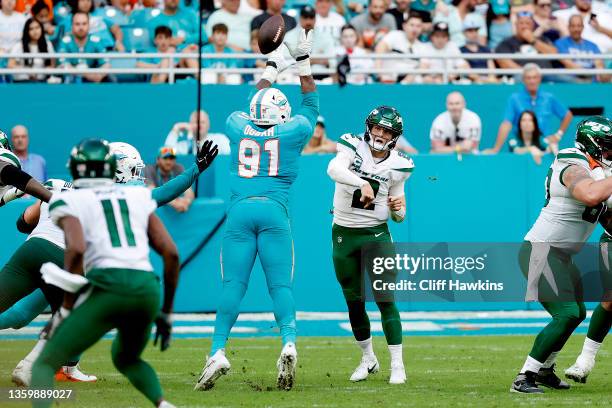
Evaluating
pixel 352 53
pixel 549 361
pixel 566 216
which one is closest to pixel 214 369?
pixel 549 361

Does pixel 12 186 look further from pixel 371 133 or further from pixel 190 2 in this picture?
pixel 190 2

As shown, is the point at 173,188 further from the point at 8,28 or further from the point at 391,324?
the point at 8,28

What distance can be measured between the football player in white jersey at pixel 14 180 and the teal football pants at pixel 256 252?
1234 mm

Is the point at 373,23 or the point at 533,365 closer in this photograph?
the point at 533,365

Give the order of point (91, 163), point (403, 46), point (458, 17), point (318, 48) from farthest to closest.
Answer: point (458, 17) → point (403, 46) → point (318, 48) → point (91, 163)

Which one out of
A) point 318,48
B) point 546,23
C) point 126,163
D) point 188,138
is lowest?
point 188,138

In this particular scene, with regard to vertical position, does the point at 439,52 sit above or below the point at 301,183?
above

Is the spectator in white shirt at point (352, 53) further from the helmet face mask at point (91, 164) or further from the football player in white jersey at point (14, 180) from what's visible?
the helmet face mask at point (91, 164)

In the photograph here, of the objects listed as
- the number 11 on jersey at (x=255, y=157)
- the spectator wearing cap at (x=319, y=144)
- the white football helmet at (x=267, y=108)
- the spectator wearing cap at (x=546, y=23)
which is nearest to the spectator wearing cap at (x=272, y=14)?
the spectator wearing cap at (x=319, y=144)

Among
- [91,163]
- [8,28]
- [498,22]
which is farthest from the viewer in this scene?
[498,22]

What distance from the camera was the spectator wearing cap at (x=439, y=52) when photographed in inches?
568

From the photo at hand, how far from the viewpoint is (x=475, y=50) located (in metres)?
14.9

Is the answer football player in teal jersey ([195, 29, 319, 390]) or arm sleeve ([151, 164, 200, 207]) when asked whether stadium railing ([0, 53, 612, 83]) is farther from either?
arm sleeve ([151, 164, 200, 207])

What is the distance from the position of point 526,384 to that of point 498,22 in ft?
29.7
